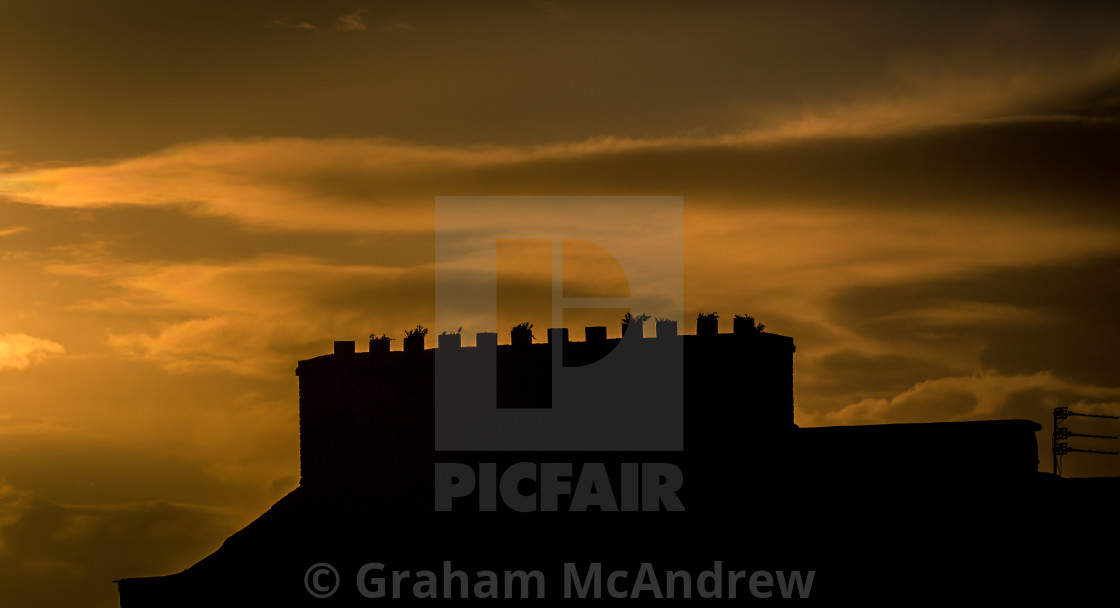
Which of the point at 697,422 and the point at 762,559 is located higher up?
the point at 697,422

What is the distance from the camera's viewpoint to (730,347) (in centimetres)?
3384

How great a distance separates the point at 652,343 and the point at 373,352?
9224 mm

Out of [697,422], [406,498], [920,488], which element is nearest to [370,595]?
[406,498]

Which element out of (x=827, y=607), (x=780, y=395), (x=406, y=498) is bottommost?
(x=827, y=607)

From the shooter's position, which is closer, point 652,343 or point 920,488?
point 652,343

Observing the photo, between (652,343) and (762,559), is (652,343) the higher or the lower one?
the higher one

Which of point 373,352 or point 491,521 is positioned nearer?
point 491,521

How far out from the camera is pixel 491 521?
35500 mm

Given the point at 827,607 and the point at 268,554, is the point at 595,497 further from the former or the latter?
the point at 268,554

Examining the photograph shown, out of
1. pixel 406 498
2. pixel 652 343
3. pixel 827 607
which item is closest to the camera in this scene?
pixel 827 607

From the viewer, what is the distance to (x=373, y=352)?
3894 centimetres

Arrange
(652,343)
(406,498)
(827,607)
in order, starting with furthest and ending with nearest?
(406,498) → (652,343) → (827,607)

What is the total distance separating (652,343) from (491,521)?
6.52 m

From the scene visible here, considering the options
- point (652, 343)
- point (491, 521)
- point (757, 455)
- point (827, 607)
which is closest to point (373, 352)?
point (491, 521)
